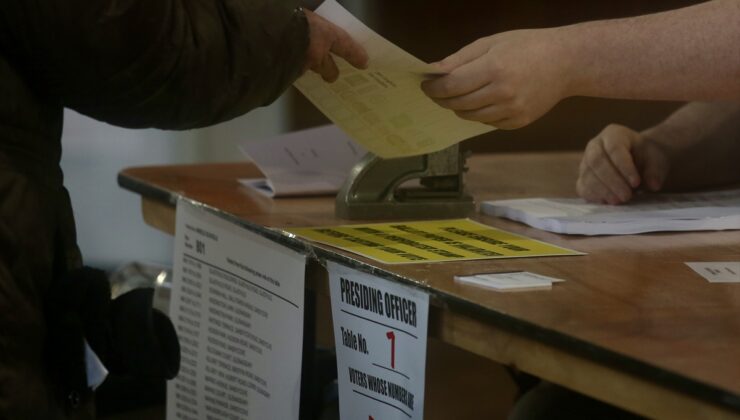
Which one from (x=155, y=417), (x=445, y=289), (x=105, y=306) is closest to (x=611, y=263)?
(x=445, y=289)

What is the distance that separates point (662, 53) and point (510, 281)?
430 millimetres

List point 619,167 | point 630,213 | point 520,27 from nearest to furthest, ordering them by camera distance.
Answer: point 630,213
point 619,167
point 520,27

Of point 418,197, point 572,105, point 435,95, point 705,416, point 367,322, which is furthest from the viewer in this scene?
point 572,105

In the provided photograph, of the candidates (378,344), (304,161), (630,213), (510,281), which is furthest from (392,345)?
(304,161)

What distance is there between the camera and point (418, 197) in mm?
1481

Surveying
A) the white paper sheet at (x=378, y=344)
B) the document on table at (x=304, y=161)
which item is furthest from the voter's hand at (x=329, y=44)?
the document on table at (x=304, y=161)

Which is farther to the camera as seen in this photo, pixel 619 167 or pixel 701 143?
pixel 701 143

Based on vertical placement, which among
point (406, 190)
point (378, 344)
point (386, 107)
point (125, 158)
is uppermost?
point (386, 107)

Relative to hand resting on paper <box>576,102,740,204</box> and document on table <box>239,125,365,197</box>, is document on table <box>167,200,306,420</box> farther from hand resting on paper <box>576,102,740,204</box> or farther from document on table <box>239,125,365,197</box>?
hand resting on paper <box>576,102,740,204</box>

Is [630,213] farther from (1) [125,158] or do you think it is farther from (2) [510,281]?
(1) [125,158]

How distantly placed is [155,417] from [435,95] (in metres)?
1.05

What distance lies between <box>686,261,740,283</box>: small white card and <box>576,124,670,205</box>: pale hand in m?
0.40

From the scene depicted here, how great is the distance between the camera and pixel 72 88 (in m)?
1.03

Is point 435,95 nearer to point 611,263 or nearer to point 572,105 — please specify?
point 611,263
